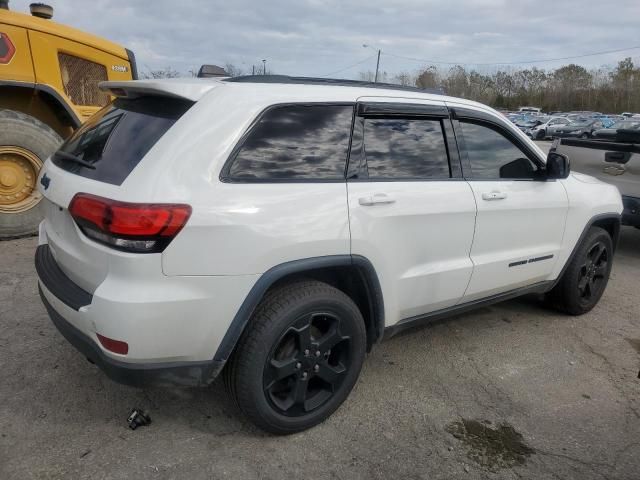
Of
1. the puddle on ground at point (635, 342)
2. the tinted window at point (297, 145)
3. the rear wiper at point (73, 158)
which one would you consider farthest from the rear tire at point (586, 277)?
the rear wiper at point (73, 158)

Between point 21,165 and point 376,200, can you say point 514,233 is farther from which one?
point 21,165

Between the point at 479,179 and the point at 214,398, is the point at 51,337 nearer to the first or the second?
the point at 214,398

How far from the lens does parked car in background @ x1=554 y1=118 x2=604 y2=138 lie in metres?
31.6

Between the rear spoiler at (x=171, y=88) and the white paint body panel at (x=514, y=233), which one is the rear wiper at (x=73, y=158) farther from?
the white paint body panel at (x=514, y=233)

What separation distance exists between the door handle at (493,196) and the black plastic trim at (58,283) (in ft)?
7.84

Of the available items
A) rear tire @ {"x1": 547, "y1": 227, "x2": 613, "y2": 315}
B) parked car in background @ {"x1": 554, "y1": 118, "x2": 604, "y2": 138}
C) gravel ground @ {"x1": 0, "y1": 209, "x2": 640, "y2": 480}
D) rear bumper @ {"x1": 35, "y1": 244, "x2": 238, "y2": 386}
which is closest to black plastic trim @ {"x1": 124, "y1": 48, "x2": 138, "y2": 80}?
gravel ground @ {"x1": 0, "y1": 209, "x2": 640, "y2": 480}

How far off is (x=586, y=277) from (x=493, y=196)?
171 centimetres

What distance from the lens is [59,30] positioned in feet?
19.0

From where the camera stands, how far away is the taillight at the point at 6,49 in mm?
5352

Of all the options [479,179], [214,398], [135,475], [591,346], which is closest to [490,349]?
[591,346]

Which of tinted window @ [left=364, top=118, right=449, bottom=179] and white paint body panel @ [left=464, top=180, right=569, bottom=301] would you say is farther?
white paint body panel @ [left=464, top=180, right=569, bottom=301]

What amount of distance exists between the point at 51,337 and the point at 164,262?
1.95 m

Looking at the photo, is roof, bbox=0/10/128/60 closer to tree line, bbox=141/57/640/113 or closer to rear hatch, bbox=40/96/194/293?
rear hatch, bbox=40/96/194/293

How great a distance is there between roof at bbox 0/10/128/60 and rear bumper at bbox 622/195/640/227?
6.21 metres
